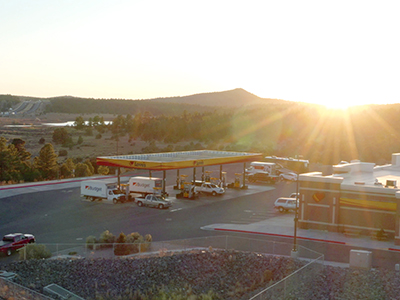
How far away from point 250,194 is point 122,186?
1386 cm

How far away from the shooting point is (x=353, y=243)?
1073 inches

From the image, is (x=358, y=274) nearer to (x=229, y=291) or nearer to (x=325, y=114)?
(x=229, y=291)

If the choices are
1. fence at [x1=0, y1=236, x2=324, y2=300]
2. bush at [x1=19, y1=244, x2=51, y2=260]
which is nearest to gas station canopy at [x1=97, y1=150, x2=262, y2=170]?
fence at [x1=0, y1=236, x2=324, y2=300]

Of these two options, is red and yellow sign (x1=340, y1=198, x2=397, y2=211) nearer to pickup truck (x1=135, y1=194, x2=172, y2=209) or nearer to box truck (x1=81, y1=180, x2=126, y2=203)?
pickup truck (x1=135, y1=194, x2=172, y2=209)

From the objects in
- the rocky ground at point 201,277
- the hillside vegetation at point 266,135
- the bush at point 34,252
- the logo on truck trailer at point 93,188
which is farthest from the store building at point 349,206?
the hillside vegetation at point 266,135

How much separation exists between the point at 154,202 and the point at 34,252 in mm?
15012

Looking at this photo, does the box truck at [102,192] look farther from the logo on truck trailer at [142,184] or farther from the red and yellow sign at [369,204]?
the red and yellow sign at [369,204]

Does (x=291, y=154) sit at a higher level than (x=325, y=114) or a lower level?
lower

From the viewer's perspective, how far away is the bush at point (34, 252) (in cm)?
2267

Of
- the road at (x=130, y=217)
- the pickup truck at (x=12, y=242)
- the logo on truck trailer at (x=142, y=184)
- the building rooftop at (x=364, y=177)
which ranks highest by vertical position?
the building rooftop at (x=364, y=177)

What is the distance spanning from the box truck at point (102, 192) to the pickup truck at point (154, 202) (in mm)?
2618

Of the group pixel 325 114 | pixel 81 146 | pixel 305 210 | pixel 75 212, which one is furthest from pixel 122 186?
pixel 325 114

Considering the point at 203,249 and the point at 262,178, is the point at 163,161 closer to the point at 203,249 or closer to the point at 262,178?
the point at 262,178

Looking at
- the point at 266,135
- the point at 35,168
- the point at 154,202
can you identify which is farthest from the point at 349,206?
the point at 266,135
